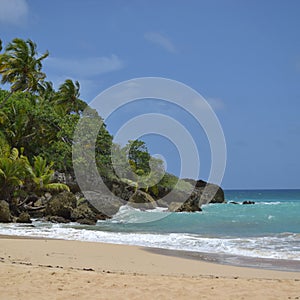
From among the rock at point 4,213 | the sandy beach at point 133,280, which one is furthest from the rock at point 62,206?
the sandy beach at point 133,280

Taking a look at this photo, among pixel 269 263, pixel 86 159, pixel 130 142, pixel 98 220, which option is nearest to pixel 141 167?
pixel 130 142

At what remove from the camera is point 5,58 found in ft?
120

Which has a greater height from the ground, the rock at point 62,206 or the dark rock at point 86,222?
the rock at point 62,206

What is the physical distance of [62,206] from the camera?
28.5m

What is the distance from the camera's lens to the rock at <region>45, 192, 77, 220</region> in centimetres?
2839

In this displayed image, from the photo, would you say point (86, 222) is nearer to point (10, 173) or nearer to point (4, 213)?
point (4, 213)

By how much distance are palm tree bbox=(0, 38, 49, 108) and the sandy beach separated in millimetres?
27121

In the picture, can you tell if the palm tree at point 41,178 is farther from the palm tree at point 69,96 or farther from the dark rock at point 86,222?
the palm tree at point 69,96

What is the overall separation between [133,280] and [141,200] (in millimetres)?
36388

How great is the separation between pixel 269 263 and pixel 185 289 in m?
5.63

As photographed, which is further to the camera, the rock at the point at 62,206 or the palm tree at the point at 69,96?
the palm tree at the point at 69,96

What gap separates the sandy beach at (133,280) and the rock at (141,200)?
31.4 meters

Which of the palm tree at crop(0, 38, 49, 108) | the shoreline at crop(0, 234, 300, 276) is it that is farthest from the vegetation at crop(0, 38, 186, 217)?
the shoreline at crop(0, 234, 300, 276)

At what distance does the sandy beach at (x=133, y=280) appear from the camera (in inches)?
300
